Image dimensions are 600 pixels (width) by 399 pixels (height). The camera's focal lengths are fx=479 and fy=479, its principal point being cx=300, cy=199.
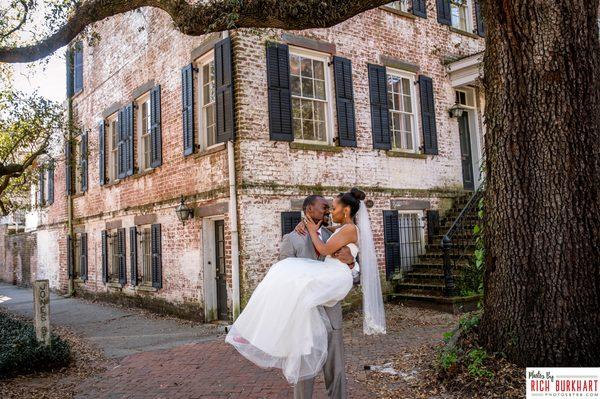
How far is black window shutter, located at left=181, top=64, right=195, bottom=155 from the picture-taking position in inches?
392

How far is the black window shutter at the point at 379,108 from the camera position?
1082 cm

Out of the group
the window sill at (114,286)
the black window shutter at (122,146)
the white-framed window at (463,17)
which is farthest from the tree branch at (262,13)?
the white-framed window at (463,17)

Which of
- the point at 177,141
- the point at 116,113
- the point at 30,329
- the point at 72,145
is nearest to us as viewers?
the point at 30,329

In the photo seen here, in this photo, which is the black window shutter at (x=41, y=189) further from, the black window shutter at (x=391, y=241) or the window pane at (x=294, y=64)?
the black window shutter at (x=391, y=241)

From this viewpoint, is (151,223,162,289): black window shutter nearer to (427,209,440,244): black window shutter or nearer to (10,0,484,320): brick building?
(10,0,484,320): brick building

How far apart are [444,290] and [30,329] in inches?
294

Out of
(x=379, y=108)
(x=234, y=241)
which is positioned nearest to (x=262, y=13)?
(x=234, y=241)

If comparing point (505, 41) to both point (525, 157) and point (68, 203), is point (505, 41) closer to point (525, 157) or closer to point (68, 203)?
point (525, 157)

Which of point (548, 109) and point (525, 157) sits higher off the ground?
point (548, 109)

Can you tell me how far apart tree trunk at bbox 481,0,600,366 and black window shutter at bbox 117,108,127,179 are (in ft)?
34.1

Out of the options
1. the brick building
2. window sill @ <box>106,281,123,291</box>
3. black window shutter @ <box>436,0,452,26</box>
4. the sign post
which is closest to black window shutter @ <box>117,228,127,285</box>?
the brick building

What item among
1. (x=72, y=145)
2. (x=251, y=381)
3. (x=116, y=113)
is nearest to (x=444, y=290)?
(x=251, y=381)

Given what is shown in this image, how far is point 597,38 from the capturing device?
4621 millimetres

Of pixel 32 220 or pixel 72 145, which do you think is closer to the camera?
pixel 72 145
